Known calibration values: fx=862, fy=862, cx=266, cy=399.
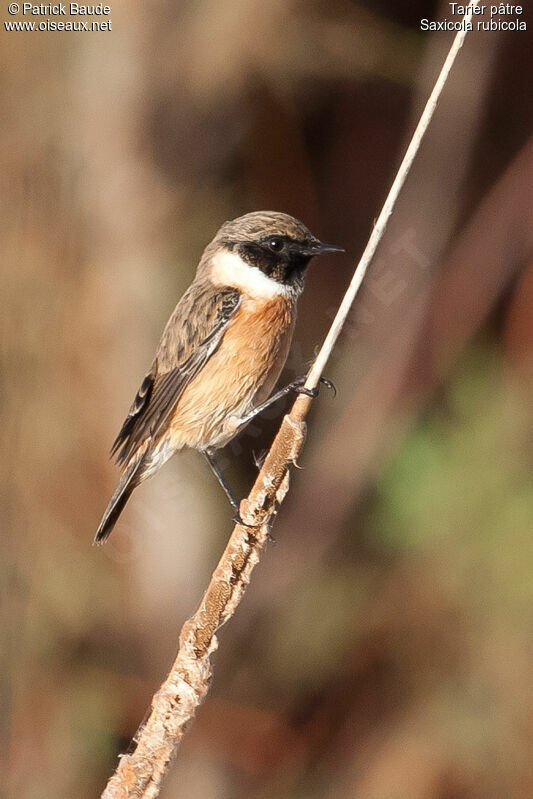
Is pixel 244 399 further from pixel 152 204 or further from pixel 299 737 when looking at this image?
pixel 299 737

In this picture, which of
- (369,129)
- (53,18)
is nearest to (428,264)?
(369,129)

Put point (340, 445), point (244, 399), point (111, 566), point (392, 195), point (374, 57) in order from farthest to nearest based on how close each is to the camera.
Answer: point (111, 566)
point (374, 57)
point (340, 445)
point (244, 399)
point (392, 195)

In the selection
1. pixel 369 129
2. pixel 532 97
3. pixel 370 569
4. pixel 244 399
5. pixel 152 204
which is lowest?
pixel 370 569

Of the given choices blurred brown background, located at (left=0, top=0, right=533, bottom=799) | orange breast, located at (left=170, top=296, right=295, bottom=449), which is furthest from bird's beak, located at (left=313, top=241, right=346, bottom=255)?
blurred brown background, located at (left=0, top=0, right=533, bottom=799)

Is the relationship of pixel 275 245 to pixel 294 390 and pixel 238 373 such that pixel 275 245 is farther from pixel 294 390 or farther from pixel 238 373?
pixel 294 390

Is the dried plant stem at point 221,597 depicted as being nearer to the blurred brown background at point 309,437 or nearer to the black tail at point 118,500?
the black tail at point 118,500

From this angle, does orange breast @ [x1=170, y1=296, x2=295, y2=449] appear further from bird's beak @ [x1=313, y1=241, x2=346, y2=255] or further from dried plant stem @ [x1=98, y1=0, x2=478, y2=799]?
dried plant stem @ [x1=98, y1=0, x2=478, y2=799]
